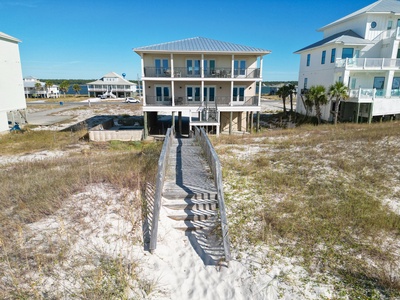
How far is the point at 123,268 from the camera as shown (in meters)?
5.18

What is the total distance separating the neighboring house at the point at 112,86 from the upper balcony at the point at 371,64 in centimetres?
7283

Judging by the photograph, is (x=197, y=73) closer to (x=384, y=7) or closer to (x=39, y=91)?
(x=384, y=7)

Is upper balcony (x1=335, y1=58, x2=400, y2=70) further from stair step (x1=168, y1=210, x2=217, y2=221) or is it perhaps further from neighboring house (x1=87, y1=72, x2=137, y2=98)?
neighboring house (x1=87, y1=72, x2=137, y2=98)

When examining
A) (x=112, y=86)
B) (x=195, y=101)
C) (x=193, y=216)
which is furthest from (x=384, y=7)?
(x=112, y=86)

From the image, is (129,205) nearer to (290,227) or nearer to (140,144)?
(290,227)

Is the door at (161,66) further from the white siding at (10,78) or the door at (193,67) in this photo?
the white siding at (10,78)

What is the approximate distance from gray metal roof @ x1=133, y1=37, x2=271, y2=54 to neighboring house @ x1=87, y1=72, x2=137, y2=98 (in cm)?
6507

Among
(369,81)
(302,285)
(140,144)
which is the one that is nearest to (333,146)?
(302,285)

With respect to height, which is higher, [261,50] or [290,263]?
[261,50]

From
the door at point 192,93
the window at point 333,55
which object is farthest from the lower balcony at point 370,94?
the door at point 192,93

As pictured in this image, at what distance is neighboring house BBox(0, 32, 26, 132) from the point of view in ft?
82.9

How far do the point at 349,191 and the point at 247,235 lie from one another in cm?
447

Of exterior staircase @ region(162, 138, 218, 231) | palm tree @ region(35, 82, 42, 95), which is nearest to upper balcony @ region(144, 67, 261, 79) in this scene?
exterior staircase @ region(162, 138, 218, 231)

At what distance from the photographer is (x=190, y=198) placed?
23.5ft
